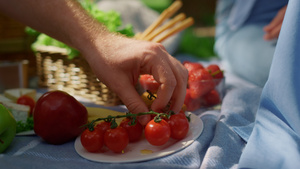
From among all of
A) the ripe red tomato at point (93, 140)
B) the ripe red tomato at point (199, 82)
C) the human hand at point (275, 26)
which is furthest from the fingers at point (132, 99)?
the human hand at point (275, 26)

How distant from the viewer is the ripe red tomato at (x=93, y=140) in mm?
897

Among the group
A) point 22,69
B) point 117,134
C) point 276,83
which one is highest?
point 276,83

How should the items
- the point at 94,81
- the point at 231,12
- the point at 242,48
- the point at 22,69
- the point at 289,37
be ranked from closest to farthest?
the point at 289,37 < the point at 94,81 < the point at 22,69 < the point at 242,48 < the point at 231,12

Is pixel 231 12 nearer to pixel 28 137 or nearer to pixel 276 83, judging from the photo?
pixel 276 83

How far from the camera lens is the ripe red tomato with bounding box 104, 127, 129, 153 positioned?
0.88 m

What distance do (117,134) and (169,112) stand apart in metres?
0.18

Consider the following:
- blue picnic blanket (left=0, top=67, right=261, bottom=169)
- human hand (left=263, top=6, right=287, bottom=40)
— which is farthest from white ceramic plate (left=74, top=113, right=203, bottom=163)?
human hand (left=263, top=6, right=287, bottom=40)

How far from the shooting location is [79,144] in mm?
992

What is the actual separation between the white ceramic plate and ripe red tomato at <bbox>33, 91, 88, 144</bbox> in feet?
0.17

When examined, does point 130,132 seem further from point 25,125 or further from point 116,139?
point 25,125

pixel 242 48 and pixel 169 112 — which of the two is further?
pixel 242 48

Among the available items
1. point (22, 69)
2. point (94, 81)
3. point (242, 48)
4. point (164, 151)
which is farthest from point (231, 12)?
point (164, 151)

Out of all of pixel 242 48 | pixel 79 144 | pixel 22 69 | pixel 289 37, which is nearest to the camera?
pixel 289 37

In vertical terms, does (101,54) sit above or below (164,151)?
above
